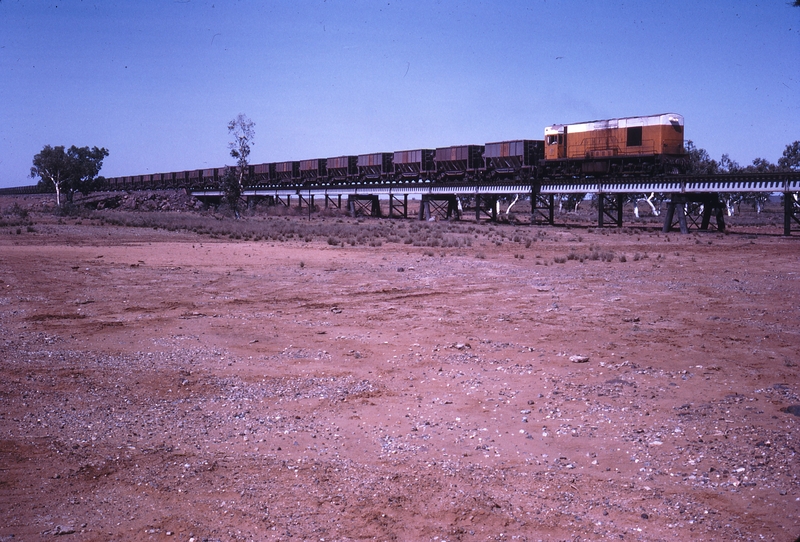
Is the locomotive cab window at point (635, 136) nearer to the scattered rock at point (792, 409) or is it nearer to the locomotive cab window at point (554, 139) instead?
the locomotive cab window at point (554, 139)

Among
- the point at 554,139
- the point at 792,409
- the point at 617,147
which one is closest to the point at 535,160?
the point at 554,139

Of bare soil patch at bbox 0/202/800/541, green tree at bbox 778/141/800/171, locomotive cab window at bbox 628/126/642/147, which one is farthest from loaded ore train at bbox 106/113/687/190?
green tree at bbox 778/141/800/171

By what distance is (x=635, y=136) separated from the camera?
1427 inches

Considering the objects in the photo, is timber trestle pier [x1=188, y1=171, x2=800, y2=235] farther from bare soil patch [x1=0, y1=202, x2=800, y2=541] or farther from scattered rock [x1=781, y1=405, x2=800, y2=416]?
scattered rock [x1=781, y1=405, x2=800, y2=416]

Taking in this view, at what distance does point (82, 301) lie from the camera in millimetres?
12789

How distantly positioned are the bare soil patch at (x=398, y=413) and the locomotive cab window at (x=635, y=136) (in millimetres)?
24057

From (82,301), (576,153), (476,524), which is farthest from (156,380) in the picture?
(576,153)

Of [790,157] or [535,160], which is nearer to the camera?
[535,160]

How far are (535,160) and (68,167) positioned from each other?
5755 cm

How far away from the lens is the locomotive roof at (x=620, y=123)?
3484cm

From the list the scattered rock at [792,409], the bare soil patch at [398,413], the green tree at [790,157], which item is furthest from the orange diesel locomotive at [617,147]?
→ the green tree at [790,157]

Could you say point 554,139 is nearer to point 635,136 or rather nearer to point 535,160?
point 535,160

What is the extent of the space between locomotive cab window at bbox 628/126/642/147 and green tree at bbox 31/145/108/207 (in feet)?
203

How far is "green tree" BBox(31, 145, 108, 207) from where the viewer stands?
7394 cm
